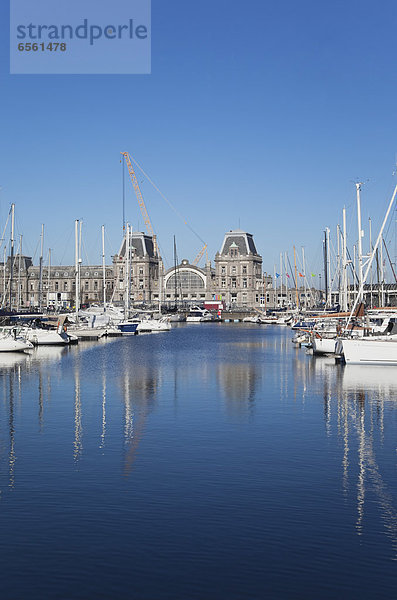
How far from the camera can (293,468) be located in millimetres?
22984

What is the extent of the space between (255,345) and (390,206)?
36.1 meters

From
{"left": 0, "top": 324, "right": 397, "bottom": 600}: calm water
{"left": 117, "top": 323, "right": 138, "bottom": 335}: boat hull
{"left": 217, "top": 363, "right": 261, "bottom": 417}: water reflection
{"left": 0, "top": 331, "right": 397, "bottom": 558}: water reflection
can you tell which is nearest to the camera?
{"left": 0, "top": 324, "right": 397, "bottom": 600}: calm water

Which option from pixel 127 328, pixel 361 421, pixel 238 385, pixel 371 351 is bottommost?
pixel 238 385

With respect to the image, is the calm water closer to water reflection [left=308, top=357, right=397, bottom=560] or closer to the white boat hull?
water reflection [left=308, top=357, right=397, bottom=560]

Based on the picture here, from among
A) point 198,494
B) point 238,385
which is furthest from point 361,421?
point 238,385

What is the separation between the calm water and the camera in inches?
574

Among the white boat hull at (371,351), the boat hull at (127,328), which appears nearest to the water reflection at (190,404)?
the white boat hull at (371,351)

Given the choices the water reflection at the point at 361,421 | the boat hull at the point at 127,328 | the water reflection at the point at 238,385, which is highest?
the boat hull at the point at 127,328

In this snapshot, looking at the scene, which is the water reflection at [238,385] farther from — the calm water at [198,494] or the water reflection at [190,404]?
the calm water at [198,494]

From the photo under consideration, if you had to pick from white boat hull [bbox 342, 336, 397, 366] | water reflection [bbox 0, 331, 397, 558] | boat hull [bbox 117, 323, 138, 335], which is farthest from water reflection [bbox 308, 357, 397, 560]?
A: boat hull [bbox 117, 323, 138, 335]

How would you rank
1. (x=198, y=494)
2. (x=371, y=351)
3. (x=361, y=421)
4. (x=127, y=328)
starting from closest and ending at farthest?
(x=198, y=494) < (x=361, y=421) < (x=371, y=351) < (x=127, y=328)

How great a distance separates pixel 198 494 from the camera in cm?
2006

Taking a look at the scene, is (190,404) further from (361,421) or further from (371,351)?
(371,351)

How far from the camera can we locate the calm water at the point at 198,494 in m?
14.6
